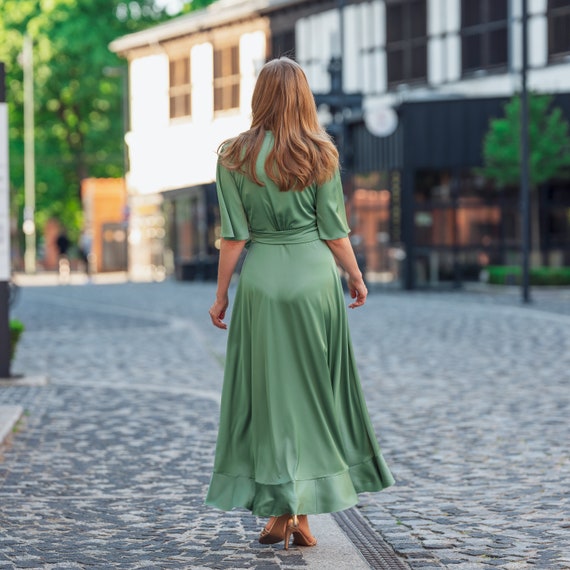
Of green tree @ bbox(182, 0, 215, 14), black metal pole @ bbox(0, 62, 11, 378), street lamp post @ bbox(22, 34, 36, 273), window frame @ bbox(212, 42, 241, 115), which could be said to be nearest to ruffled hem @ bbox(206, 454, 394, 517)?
black metal pole @ bbox(0, 62, 11, 378)

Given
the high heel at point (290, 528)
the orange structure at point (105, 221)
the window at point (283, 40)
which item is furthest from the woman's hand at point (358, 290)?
the orange structure at point (105, 221)

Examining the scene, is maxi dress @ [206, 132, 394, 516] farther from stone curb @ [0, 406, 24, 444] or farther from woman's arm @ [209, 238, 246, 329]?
stone curb @ [0, 406, 24, 444]

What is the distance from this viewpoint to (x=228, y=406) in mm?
5957

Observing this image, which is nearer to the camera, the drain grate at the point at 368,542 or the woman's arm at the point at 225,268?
the drain grate at the point at 368,542

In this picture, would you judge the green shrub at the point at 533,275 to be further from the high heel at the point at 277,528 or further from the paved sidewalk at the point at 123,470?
the high heel at the point at 277,528

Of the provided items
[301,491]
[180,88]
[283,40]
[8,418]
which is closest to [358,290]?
Answer: [301,491]

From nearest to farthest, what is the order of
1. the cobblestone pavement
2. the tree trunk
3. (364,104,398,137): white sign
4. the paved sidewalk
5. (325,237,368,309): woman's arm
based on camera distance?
(325,237,368,309): woman's arm → the paved sidewalk → the cobblestone pavement → the tree trunk → (364,104,398,137): white sign

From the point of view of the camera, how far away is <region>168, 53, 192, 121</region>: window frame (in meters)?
55.1

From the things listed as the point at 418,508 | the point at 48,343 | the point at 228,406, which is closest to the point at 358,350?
the point at 48,343

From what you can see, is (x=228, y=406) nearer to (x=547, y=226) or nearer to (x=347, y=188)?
(x=547, y=226)

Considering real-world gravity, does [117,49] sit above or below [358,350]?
above

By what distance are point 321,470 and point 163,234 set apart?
52.3 meters

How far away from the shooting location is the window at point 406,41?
4147cm

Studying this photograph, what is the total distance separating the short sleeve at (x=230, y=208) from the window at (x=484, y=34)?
33.5m
